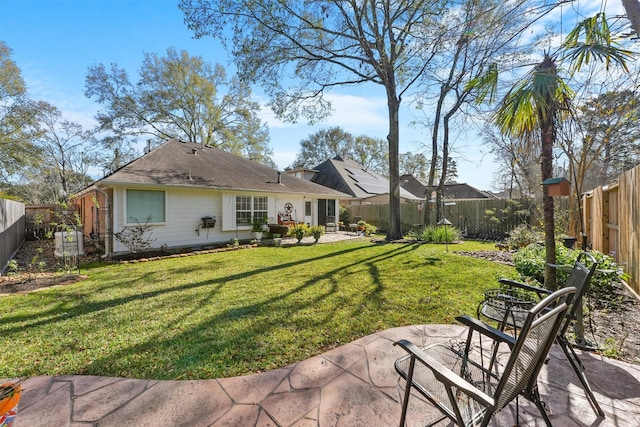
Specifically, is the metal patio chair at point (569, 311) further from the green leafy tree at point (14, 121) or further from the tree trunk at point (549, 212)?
the green leafy tree at point (14, 121)

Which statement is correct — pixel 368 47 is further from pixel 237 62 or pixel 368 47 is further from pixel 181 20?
pixel 181 20

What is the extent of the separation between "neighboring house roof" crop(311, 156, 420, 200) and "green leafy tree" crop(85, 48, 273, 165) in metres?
7.10

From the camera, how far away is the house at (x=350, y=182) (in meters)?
21.3

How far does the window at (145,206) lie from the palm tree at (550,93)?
385 inches

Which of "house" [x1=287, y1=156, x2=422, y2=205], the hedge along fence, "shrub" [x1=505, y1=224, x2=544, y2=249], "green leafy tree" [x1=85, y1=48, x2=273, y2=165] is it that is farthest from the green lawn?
"green leafy tree" [x1=85, y1=48, x2=273, y2=165]

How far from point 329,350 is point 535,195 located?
13.4 m

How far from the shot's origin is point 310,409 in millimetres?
2068

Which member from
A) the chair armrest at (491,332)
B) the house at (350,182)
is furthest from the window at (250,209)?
the chair armrest at (491,332)

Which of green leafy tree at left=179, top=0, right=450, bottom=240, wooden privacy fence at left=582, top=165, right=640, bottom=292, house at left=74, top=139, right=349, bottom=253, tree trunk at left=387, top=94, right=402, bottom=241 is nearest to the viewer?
wooden privacy fence at left=582, top=165, right=640, bottom=292

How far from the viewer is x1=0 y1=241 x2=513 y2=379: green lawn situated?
9.11ft

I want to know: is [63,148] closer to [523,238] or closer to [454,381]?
[454,381]

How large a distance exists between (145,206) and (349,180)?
51.8ft

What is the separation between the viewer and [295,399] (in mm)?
2174

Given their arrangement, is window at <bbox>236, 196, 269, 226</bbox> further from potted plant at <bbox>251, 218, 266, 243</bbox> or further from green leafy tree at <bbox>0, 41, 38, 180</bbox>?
green leafy tree at <bbox>0, 41, 38, 180</bbox>
